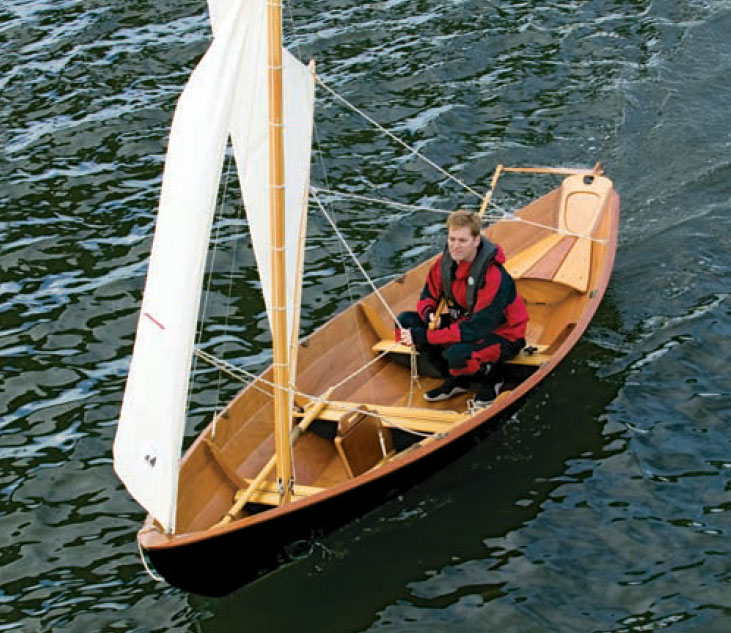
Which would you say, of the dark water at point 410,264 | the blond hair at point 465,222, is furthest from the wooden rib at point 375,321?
the blond hair at point 465,222

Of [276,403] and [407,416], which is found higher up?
[276,403]

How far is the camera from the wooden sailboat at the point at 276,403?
29.9 feet

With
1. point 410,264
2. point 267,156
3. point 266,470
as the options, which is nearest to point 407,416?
point 266,470

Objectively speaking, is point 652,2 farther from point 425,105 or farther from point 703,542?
point 703,542

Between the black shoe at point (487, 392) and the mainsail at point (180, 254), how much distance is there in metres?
3.66

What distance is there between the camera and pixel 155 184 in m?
17.1

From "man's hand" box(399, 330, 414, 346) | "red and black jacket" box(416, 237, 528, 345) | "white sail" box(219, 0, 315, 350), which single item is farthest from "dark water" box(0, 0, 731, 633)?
"white sail" box(219, 0, 315, 350)

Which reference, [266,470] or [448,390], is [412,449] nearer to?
[266,470]

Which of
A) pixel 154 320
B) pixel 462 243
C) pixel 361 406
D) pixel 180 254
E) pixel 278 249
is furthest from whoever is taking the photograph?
pixel 462 243

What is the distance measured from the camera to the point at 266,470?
10.8 metres

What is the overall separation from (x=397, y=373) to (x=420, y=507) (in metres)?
2.02

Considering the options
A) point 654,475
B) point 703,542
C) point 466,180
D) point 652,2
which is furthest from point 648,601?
point 652,2

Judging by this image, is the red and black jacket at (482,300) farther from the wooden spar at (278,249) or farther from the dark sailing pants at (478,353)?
the wooden spar at (278,249)

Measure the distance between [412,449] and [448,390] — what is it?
66.6 inches
